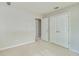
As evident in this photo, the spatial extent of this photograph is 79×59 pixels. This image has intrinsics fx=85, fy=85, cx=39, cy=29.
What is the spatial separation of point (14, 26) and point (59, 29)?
2.44m

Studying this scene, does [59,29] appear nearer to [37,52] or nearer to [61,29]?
[61,29]

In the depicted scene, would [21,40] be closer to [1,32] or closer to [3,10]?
[1,32]

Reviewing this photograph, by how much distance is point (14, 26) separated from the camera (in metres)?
4.39

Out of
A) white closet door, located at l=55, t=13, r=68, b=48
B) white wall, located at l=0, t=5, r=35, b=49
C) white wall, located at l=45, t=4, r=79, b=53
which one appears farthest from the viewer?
white closet door, located at l=55, t=13, r=68, b=48

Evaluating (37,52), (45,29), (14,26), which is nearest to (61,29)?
(45,29)

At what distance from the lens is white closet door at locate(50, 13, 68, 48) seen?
4.28 metres

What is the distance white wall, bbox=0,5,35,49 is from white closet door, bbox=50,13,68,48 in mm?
1356

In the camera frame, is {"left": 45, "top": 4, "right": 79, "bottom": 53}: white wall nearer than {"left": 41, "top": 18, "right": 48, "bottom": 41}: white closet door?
Yes

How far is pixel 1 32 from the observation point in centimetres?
384

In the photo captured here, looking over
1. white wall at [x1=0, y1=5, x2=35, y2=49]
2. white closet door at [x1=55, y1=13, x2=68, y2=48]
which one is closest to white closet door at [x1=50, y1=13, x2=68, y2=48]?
white closet door at [x1=55, y1=13, x2=68, y2=48]

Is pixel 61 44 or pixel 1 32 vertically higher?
pixel 1 32

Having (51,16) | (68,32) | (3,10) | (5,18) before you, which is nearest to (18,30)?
(5,18)

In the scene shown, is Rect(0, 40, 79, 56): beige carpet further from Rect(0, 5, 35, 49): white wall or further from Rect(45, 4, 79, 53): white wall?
Rect(0, 5, 35, 49): white wall

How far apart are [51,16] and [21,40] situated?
234 centimetres
